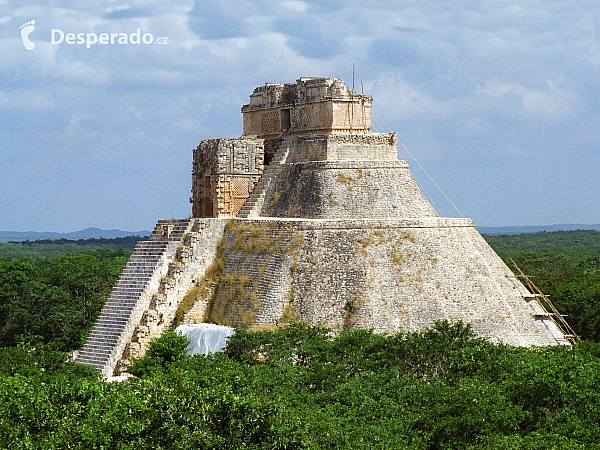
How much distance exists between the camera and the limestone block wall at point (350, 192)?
34344 mm

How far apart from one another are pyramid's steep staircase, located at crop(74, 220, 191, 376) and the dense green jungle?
1.80 meters

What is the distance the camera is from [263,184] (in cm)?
3734

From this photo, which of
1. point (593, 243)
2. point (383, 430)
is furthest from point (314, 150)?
point (593, 243)

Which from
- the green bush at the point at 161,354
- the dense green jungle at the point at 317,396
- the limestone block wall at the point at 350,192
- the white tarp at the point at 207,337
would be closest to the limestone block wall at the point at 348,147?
the limestone block wall at the point at 350,192

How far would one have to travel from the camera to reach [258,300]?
3206 cm

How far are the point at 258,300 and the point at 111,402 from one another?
38.4ft

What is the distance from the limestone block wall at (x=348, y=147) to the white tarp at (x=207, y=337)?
26.2 ft

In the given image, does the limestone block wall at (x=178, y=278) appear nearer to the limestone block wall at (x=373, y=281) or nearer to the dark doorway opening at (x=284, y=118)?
the limestone block wall at (x=373, y=281)

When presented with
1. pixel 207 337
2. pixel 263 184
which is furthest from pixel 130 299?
pixel 263 184

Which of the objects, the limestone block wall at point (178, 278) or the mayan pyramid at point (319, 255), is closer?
the mayan pyramid at point (319, 255)

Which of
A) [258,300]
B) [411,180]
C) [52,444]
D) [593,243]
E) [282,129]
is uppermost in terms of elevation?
[593,243]

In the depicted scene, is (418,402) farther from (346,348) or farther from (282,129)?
(282,129)

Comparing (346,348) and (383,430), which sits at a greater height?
(346,348)

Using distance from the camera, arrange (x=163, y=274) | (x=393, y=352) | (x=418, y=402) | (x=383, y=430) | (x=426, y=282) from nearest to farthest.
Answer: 1. (x=383, y=430)
2. (x=418, y=402)
3. (x=393, y=352)
4. (x=426, y=282)
5. (x=163, y=274)
